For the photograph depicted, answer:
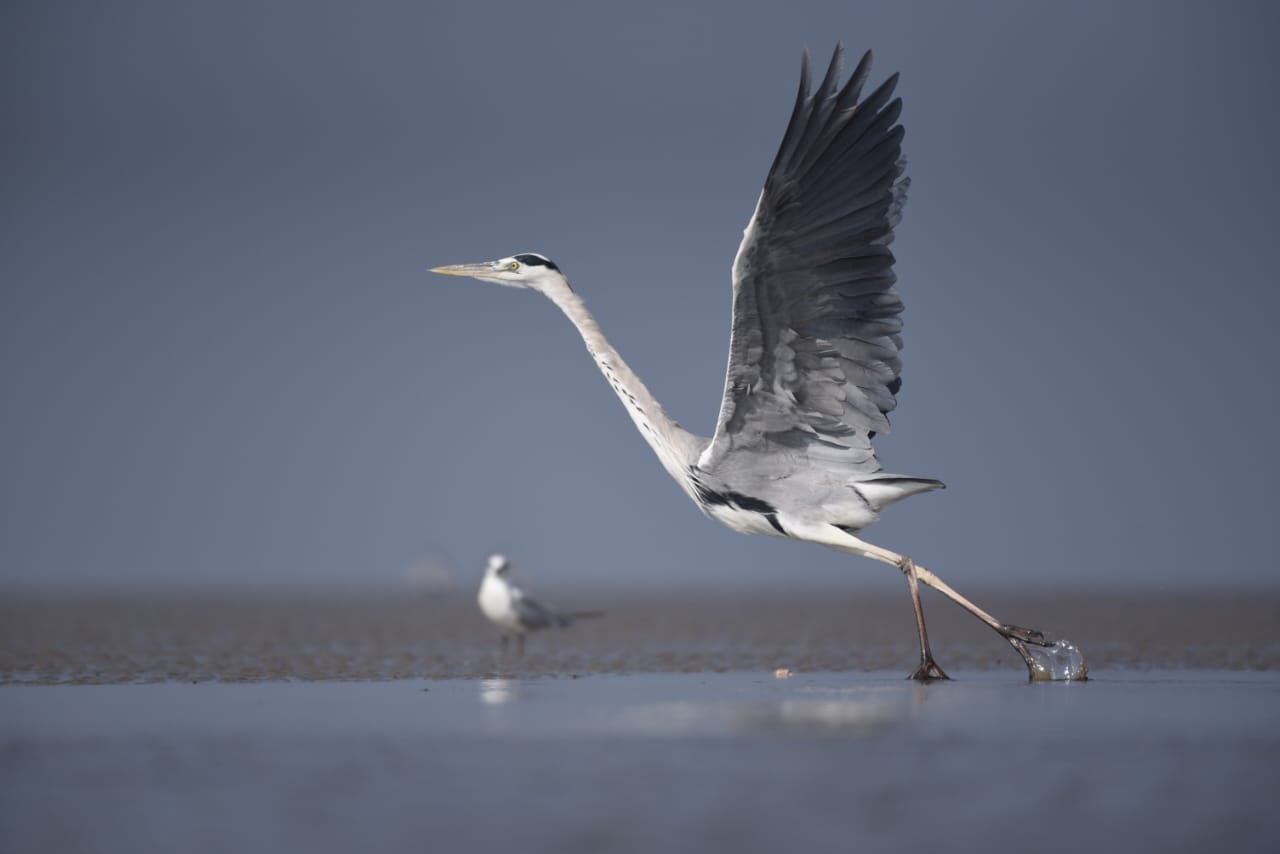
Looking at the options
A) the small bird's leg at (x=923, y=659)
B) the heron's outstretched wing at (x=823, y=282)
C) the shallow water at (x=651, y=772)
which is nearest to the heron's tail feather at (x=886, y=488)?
the heron's outstretched wing at (x=823, y=282)

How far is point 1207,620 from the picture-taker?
20031 mm

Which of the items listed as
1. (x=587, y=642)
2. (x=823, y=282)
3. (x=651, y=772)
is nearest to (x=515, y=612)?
(x=587, y=642)

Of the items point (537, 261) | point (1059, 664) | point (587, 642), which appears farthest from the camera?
point (587, 642)

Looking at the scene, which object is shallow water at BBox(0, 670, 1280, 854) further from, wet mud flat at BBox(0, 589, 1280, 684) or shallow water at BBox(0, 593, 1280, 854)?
wet mud flat at BBox(0, 589, 1280, 684)

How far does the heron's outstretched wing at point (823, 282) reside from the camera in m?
9.69

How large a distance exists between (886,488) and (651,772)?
4.88 meters

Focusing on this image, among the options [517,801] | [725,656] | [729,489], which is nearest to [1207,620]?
[725,656]

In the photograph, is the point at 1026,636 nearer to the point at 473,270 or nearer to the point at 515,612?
the point at 473,270

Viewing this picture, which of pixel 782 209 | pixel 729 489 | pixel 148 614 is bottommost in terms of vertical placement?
pixel 148 614

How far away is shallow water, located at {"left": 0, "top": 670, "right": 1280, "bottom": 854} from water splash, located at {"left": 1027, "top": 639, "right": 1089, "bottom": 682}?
100cm

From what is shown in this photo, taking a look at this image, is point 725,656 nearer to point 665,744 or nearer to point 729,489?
point 729,489

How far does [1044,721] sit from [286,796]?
144 inches

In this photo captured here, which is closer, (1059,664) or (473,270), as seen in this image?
(1059,664)

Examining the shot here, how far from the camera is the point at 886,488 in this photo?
417 inches
